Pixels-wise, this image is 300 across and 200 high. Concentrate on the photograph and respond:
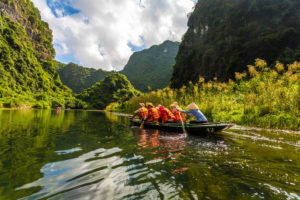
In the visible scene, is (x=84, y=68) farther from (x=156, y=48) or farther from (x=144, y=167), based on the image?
(x=144, y=167)

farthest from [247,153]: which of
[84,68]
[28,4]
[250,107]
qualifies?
[84,68]

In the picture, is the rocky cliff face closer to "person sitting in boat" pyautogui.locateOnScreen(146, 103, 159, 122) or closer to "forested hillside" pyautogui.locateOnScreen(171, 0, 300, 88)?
"forested hillside" pyautogui.locateOnScreen(171, 0, 300, 88)

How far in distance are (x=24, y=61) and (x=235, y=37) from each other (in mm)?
90149

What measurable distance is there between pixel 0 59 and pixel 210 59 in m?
79.4

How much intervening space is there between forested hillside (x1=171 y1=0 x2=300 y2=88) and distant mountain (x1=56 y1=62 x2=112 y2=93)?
5058 inches

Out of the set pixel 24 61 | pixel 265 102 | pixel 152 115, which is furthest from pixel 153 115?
pixel 24 61

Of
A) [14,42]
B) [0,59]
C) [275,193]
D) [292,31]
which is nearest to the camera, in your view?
[275,193]

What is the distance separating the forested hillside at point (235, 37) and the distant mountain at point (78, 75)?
128468 mm

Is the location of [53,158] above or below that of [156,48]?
below

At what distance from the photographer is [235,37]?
84.4ft

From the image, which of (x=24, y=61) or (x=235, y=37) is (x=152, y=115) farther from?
(x=24, y=61)

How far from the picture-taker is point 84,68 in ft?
535

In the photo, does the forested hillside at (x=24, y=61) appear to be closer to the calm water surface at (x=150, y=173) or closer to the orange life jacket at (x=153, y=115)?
the orange life jacket at (x=153, y=115)

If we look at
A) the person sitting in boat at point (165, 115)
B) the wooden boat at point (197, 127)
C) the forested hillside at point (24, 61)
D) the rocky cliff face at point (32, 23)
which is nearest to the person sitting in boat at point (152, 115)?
the person sitting in boat at point (165, 115)
